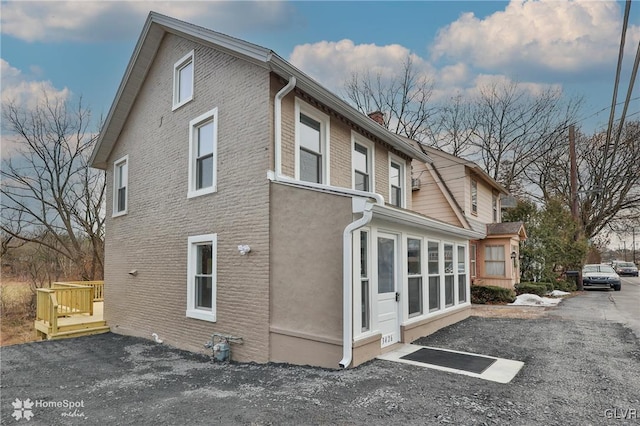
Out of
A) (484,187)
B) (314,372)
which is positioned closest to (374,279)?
(314,372)

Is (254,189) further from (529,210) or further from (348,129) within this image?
(529,210)

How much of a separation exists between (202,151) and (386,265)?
481 centimetres

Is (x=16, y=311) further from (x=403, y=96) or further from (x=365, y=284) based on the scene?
(x=403, y=96)

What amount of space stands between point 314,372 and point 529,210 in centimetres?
1796

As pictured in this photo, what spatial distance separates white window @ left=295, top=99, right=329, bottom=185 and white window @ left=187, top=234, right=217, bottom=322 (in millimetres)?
2331

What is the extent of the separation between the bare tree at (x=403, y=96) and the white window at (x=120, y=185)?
64.2 feet

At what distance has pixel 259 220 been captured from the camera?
6852 mm

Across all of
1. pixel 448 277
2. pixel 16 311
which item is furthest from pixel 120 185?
pixel 16 311

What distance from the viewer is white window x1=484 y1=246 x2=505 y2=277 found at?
16516 millimetres

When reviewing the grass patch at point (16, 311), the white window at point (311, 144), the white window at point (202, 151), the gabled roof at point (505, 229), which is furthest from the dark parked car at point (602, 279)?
the grass patch at point (16, 311)

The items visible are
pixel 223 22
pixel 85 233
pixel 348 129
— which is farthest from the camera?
pixel 85 233

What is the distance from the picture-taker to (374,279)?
6.41 metres

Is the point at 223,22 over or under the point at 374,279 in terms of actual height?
over

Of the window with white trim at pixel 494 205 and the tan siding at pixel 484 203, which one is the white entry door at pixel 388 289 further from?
the window with white trim at pixel 494 205
